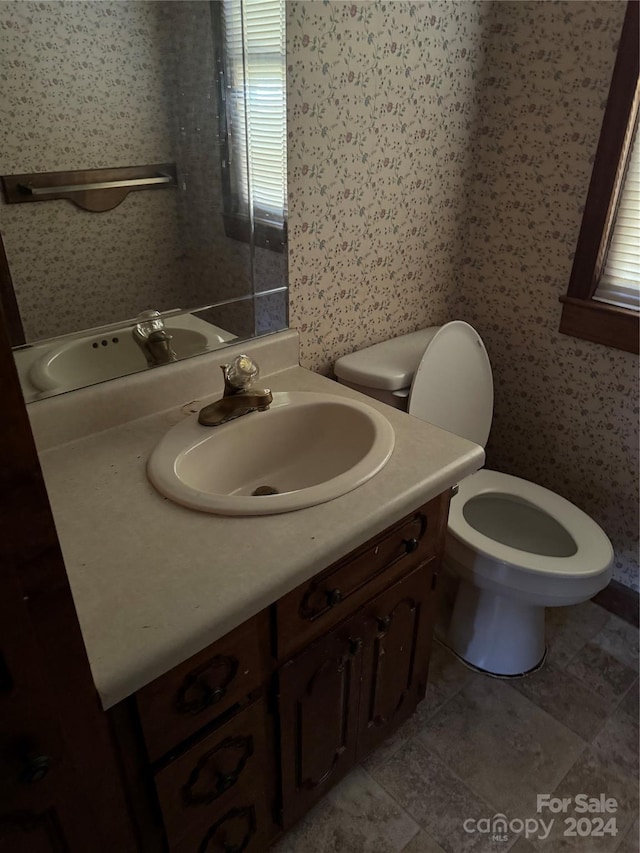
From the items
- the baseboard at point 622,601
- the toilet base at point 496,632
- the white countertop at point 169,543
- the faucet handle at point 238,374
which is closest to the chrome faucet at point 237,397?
the faucet handle at point 238,374

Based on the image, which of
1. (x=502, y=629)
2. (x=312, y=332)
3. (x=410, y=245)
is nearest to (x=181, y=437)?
(x=312, y=332)

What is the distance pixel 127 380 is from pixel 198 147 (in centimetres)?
50

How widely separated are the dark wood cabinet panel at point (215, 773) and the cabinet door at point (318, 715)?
0.18 feet

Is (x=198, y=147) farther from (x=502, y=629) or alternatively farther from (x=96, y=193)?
(x=502, y=629)

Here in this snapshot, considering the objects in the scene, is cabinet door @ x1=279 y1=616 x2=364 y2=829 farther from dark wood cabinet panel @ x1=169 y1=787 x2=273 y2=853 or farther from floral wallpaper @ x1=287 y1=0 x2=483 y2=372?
floral wallpaper @ x1=287 y1=0 x2=483 y2=372

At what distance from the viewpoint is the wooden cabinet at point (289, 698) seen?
2.78ft

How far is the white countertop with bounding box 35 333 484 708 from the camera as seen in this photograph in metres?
0.74

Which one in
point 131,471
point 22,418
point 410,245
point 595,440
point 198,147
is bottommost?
point 595,440

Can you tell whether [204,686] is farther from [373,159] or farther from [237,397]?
[373,159]

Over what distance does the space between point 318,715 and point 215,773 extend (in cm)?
24

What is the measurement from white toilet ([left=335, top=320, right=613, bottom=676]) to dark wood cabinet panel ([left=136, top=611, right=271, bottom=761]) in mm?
735

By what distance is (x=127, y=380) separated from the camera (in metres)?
1.18

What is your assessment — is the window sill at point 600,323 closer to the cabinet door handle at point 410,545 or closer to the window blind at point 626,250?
the window blind at point 626,250

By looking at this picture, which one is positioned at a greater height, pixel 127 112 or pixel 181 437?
pixel 127 112
